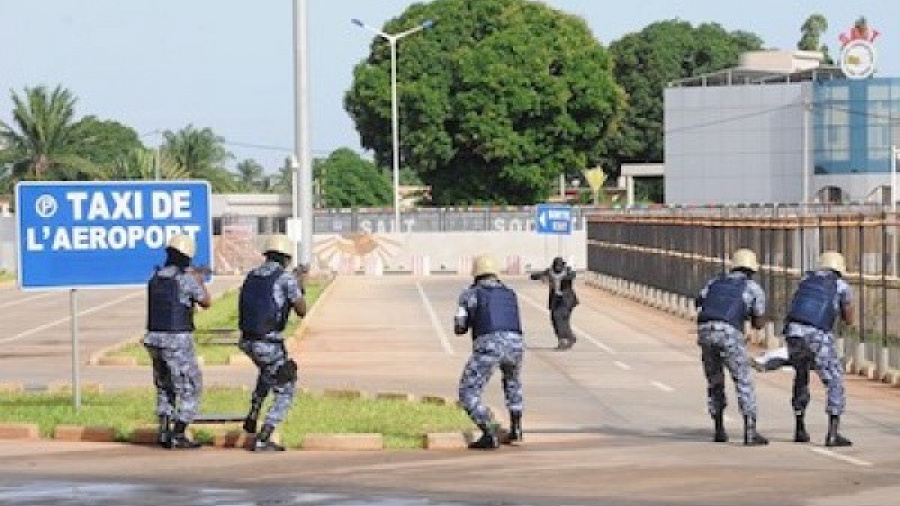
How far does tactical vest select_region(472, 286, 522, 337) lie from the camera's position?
699 inches

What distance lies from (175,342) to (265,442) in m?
1.20

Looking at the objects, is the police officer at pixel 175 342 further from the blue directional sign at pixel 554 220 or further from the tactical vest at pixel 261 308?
the blue directional sign at pixel 554 220

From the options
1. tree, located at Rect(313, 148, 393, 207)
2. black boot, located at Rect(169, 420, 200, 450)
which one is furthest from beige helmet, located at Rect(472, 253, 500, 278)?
tree, located at Rect(313, 148, 393, 207)

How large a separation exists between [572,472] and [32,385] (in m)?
12.7

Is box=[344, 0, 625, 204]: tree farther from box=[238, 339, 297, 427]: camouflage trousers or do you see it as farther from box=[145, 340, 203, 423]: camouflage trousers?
box=[238, 339, 297, 427]: camouflage trousers

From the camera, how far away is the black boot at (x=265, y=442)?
1728cm

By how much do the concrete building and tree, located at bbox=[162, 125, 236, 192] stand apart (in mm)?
29377

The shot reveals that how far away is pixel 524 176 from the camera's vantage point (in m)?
99.1

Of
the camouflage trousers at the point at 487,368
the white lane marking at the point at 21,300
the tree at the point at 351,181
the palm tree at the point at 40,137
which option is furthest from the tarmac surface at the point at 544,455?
the tree at the point at 351,181

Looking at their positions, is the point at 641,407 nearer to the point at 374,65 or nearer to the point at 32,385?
the point at 32,385

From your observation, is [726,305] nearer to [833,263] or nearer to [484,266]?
[833,263]

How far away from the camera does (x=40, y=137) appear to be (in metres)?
97.1

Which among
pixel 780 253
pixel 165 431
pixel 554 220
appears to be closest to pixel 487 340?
pixel 165 431

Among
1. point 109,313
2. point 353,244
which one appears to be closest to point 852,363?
point 109,313
